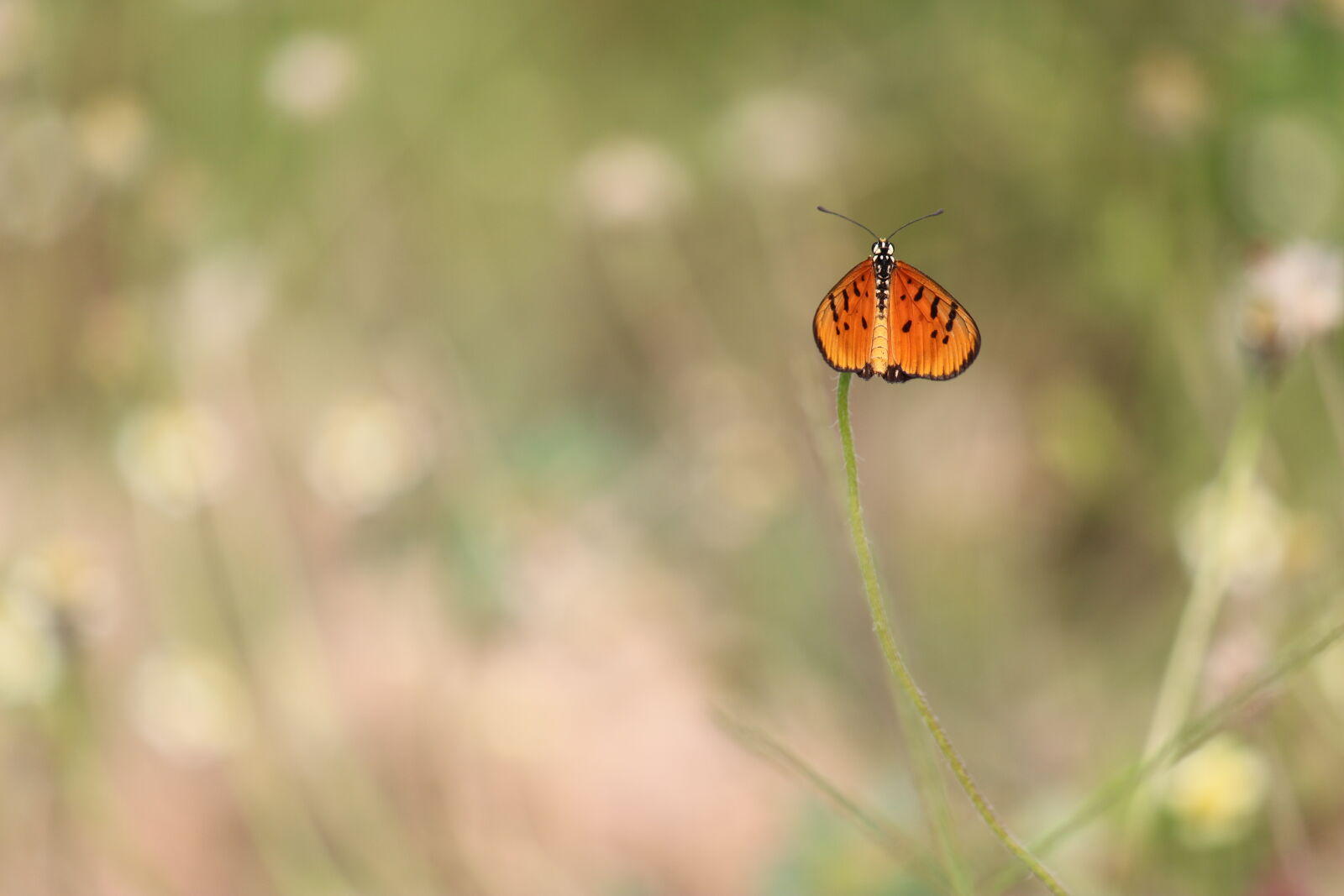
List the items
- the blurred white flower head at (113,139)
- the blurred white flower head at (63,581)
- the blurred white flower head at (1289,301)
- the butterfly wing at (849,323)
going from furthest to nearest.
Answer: the blurred white flower head at (113,139) < the blurred white flower head at (63,581) < the blurred white flower head at (1289,301) < the butterfly wing at (849,323)

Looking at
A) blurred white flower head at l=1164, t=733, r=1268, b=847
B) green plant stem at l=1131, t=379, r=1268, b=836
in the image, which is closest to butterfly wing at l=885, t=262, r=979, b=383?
green plant stem at l=1131, t=379, r=1268, b=836

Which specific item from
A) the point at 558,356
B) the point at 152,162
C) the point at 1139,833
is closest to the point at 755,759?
the point at 1139,833

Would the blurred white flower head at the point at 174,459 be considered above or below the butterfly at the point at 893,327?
above

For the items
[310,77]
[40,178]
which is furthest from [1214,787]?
[40,178]

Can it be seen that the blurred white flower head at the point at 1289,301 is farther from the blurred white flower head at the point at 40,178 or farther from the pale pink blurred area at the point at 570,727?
the blurred white flower head at the point at 40,178

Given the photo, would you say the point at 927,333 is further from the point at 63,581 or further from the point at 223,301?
the point at 223,301

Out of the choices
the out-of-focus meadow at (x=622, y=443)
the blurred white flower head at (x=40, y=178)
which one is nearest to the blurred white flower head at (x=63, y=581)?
the out-of-focus meadow at (x=622, y=443)
